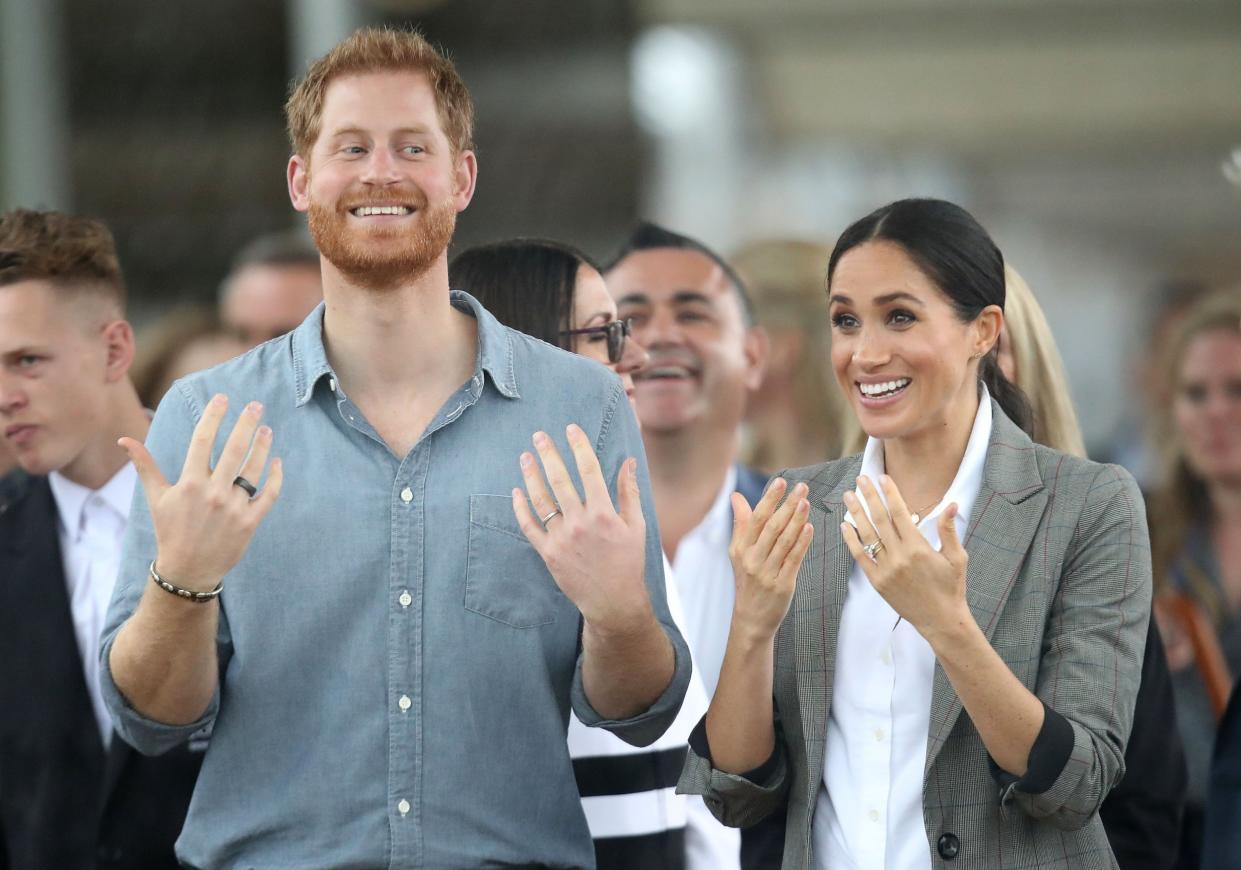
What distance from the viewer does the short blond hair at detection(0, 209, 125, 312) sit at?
3646 millimetres

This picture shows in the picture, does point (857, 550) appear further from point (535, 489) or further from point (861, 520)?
point (535, 489)

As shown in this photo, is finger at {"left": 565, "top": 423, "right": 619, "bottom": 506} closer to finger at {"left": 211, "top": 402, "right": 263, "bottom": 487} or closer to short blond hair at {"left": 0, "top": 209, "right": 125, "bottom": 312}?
finger at {"left": 211, "top": 402, "right": 263, "bottom": 487}

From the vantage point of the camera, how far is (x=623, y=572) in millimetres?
2521

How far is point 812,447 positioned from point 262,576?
9.07 ft

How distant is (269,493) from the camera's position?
248 cm

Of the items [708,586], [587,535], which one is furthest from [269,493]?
[708,586]

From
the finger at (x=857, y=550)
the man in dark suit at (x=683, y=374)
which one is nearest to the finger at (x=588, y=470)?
the finger at (x=857, y=550)

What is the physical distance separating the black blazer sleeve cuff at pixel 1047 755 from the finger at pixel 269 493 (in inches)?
44.9

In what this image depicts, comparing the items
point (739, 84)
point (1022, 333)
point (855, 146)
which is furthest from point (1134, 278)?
point (1022, 333)

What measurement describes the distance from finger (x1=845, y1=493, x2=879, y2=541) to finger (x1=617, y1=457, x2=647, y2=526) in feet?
1.00

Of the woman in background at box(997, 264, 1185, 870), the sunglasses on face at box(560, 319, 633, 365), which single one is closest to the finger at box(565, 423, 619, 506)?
the sunglasses on face at box(560, 319, 633, 365)

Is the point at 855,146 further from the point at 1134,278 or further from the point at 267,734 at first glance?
the point at 267,734

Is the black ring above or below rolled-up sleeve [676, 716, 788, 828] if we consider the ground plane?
above

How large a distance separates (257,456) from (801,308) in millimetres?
3012
